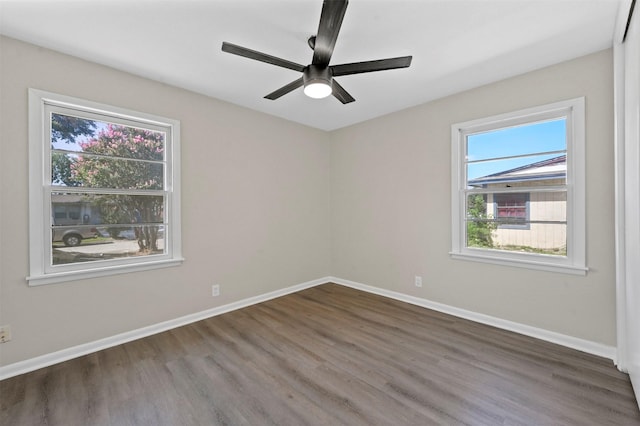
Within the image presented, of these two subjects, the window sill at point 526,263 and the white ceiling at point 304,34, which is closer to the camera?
the white ceiling at point 304,34

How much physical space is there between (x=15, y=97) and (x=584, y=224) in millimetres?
→ 4772

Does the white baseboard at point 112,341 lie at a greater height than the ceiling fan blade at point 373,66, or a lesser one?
lesser

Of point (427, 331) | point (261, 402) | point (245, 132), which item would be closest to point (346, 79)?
point (245, 132)

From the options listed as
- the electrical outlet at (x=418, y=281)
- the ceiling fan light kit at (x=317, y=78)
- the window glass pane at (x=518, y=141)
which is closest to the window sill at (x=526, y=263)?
the electrical outlet at (x=418, y=281)

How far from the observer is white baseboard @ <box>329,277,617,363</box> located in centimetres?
235

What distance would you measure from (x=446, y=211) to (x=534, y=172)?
0.91m

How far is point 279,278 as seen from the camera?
13.0ft

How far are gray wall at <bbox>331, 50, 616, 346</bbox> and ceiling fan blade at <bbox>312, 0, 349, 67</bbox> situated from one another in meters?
2.05

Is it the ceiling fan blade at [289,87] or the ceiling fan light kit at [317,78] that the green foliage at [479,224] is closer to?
the ceiling fan light kit at [317,78]

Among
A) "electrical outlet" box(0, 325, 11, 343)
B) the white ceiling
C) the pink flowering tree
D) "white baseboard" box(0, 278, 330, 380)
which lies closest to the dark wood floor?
"white baseboard" box(0, 278, 330, 380)

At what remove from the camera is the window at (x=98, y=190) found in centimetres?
226

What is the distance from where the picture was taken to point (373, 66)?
1879 mm

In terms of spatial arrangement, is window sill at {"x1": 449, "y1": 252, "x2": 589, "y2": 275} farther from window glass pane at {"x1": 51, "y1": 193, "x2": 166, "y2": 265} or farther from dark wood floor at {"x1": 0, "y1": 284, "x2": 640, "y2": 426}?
window glass pane at {"x1": 51, "y1": 193, "x2": 166, "y2": 265}

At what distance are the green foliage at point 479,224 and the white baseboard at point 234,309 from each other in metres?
0.79
